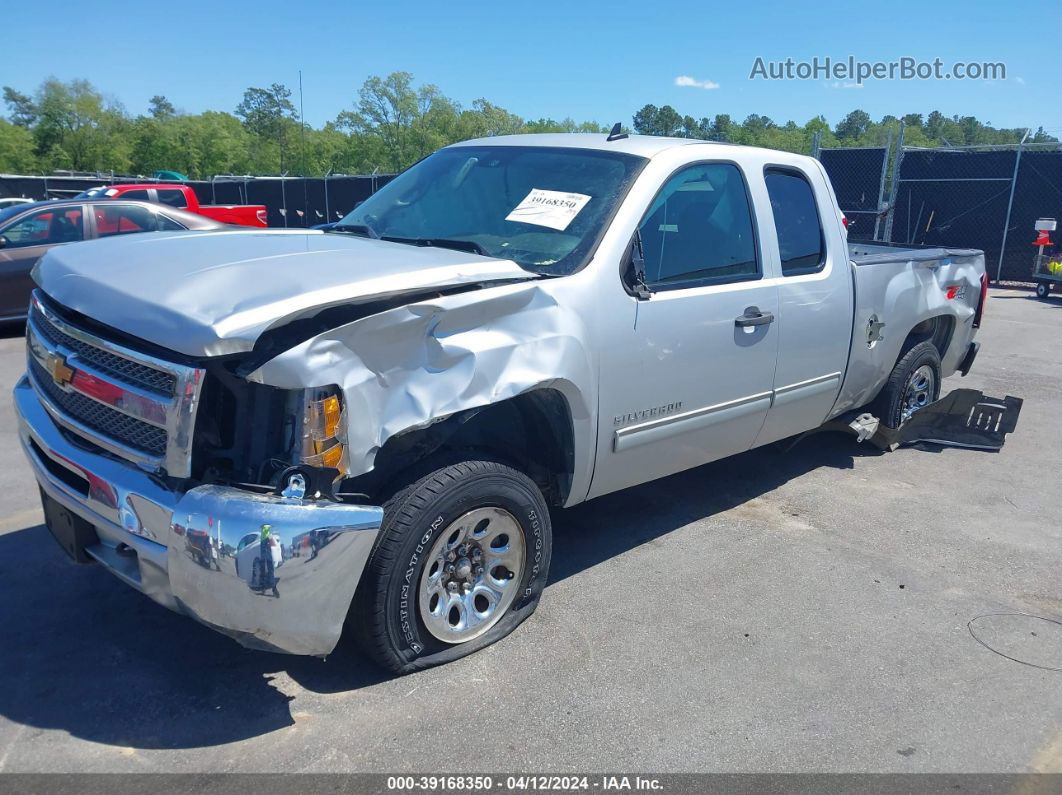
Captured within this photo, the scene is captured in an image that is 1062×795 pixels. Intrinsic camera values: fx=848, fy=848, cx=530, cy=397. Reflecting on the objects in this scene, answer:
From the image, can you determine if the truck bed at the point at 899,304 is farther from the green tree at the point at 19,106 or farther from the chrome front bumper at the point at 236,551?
the green tree at the point at 19,106

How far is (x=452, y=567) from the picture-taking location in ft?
10.5

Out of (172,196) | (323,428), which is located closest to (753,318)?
(323,428)

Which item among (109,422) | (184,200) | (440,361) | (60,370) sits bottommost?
(109,422)

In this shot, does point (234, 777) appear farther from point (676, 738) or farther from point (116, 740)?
point (676, 738)

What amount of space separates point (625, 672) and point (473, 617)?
2.05 feet

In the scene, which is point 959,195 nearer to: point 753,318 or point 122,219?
point 122,219

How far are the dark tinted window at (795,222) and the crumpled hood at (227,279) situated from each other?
189 cm

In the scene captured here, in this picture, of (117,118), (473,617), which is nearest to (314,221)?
(473,617)

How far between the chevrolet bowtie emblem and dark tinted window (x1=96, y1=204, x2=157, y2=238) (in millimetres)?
7981

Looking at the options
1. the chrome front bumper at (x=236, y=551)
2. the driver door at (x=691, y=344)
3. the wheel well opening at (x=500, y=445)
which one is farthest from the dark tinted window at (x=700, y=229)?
the chrome front bumper at (x=236, y=551)

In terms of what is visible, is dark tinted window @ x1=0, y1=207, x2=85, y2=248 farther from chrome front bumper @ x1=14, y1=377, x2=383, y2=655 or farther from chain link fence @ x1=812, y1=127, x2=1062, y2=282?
chain link fence @ x1=812, y1=127, x2=1062, y2=282

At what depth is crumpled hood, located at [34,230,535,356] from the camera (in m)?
2.53

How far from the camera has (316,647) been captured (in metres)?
2.74

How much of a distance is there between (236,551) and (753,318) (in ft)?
8.88
